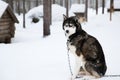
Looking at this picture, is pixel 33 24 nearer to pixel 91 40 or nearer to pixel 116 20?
pixel 116 20

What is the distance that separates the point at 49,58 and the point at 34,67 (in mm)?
1285

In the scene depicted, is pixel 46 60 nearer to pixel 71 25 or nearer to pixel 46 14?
pixel 71 25

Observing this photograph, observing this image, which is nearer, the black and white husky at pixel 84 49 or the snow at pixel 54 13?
the black and white husky at pixel 84 49

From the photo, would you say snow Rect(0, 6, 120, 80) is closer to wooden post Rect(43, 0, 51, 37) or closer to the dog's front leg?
the dog's front leg

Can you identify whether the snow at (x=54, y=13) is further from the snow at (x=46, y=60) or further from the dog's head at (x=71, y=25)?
the dog's head at (x=71, y=25)

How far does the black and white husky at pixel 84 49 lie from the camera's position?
19.5 ft

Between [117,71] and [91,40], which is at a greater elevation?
[91,40]

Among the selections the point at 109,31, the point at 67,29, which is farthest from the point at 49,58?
the point at 109,31

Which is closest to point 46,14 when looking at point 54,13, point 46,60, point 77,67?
point 46,60

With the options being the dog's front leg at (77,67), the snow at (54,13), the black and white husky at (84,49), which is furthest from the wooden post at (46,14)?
the snow at (54,13)

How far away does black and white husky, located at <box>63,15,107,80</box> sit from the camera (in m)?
5.93

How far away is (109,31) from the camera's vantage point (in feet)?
48.1

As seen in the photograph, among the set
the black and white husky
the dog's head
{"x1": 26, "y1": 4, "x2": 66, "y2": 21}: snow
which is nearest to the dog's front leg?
the black and white husky

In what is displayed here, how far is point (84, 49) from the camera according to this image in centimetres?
602
